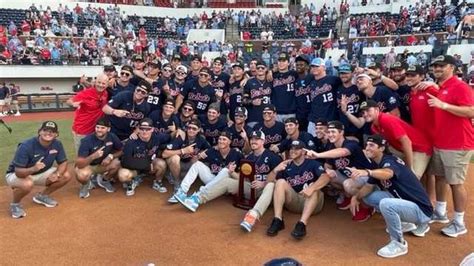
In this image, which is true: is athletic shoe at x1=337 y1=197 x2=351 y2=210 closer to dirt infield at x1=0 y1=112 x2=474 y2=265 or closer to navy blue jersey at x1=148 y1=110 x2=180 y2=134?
dirt infield at x1=0 y1=112 x2=474 y2=265

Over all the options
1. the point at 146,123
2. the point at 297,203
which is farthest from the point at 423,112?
the point at 146,123

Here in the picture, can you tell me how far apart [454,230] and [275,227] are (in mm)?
2227

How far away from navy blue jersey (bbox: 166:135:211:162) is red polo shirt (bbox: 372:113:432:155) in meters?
2.87

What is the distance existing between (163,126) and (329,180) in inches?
125

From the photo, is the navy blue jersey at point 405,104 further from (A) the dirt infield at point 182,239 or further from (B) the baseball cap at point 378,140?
(A) the dirt infield at point 182,239

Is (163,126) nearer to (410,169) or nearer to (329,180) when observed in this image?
(329,180)

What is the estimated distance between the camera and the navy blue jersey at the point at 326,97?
6.71 meters

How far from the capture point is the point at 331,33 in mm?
29516

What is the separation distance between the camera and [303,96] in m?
7.22

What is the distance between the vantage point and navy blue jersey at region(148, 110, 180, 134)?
7.34 m

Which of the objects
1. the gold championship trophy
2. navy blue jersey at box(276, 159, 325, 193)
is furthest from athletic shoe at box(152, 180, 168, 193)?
navy blue jersey at box(276, 159, 325, 193)

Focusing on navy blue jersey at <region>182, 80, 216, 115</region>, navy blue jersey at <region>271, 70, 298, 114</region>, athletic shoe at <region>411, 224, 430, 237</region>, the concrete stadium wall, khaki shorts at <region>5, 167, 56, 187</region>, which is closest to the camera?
athletic shoe at <region>411, 224, 430, 237</region>

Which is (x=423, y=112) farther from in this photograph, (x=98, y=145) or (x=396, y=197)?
(x=98, y=145)

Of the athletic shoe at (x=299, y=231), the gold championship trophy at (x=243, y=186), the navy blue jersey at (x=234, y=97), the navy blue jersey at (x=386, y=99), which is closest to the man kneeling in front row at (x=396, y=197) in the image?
the athletic shoe at (x=299, y=231)
